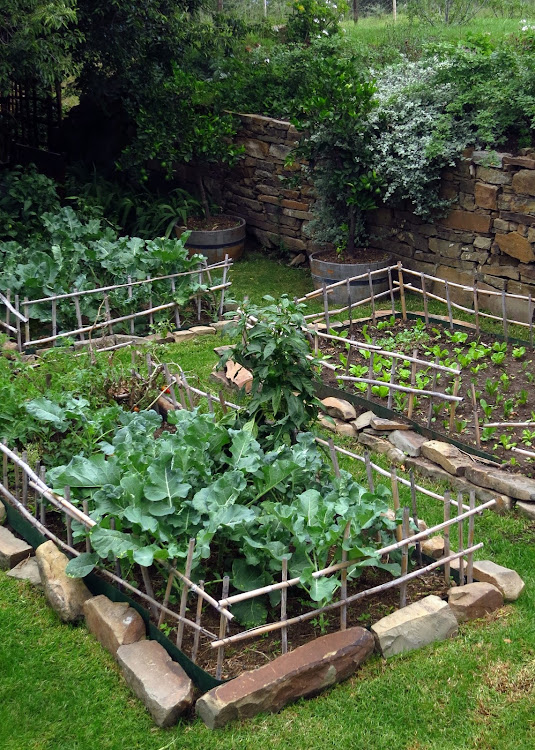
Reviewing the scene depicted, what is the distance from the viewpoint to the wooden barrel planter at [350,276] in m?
8.06

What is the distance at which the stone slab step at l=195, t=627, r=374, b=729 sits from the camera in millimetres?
3186

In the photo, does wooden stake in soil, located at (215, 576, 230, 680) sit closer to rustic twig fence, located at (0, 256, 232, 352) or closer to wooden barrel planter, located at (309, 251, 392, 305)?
rustic twig fence, located at (0, 256, 232, 352)

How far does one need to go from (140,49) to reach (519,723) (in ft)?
28.5

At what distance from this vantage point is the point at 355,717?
3240 mm

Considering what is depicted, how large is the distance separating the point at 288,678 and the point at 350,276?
5449 millimetres

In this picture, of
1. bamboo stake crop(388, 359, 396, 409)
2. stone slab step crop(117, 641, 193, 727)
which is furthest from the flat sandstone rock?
bamboo stake crop(388, 359, 396, 409)

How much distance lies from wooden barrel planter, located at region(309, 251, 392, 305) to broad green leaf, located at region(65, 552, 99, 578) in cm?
474

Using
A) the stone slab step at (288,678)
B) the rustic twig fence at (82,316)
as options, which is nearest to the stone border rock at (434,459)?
the stone slab step at (288,678)

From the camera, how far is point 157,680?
10.9 ft

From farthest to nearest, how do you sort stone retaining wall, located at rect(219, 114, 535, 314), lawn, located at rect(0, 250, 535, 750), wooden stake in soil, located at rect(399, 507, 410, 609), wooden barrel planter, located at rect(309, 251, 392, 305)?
wooden barrel planter, located at rect(309, 251, 392, 305), stone retaining wall, located at rect(219, 114, 535, 314), wooden stake in soil, located at rect(399, 507, 410, 609), lawn, located at rect(0, 250, 535, 750)

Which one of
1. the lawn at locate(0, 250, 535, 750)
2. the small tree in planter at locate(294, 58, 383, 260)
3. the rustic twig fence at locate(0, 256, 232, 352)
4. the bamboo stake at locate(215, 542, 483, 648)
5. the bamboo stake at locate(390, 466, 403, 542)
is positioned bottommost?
the lawn at locate(0, 250, 535, 750)

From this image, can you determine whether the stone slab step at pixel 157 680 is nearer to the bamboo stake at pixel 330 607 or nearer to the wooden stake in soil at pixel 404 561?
the bamboo stake at pixel 330 607

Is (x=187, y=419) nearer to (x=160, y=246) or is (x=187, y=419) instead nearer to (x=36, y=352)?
(x=36, y=352)

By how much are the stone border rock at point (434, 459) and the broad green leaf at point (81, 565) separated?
5.24 feet
